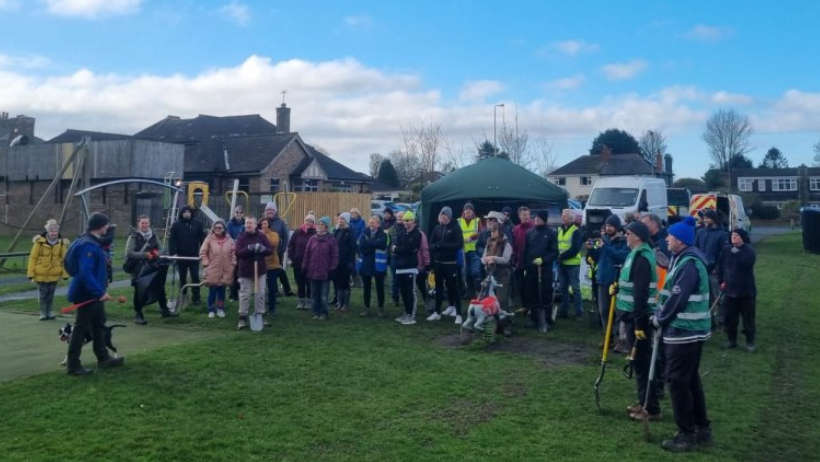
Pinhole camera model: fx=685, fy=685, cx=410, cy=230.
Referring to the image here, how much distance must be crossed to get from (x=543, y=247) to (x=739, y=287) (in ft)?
9.39

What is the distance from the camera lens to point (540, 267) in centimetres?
1091

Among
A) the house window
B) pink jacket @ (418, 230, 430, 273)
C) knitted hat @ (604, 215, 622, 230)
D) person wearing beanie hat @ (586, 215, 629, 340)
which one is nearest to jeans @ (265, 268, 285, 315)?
pink jacket @ (418, 230, 430, 273)

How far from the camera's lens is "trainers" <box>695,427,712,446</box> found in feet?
19.2

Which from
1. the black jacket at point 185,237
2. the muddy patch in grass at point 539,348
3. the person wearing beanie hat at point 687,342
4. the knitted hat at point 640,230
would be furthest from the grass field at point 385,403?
the black jacket at point 185,237

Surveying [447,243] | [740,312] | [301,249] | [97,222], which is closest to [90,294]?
[97,222]

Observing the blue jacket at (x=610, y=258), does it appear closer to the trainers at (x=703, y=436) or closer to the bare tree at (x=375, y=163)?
the trainers at (x=703, y=436)

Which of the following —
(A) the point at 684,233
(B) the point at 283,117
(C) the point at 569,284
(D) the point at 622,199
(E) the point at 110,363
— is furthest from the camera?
(B) the point at 283,117

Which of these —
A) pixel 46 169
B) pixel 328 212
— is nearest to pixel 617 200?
pixel 328 212

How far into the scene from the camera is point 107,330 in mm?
8125

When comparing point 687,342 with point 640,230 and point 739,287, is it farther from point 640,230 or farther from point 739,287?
point 739,287

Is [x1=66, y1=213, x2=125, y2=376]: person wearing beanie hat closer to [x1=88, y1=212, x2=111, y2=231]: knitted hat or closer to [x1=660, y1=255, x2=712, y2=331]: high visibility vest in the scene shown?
[x1=88, y1=212, x2=111, y2=231]: knitted hat

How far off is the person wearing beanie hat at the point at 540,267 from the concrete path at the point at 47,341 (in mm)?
4963

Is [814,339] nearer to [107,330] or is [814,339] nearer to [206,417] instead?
[206,417]

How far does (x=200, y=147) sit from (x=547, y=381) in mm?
37091
